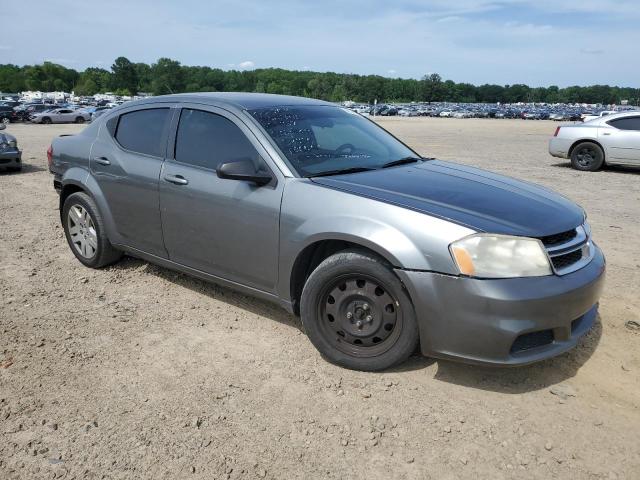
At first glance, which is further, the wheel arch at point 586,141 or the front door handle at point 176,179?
the wheel arch at point 586,141

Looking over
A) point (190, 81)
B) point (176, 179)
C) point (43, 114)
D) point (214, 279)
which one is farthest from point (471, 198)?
point (190, 81)

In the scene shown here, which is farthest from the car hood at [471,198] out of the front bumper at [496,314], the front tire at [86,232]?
the front tire at [86,232]

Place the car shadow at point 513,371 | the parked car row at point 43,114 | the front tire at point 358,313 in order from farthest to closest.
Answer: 1. the parked car row at point 43,114
2. the car shadow at point 513,371
3. the front tire at point 358,313

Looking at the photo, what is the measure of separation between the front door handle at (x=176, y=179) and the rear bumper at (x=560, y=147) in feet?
38.2

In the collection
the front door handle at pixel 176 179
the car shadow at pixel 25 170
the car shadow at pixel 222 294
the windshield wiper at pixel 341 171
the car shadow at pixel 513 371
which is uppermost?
the windshield wiper at pixel 341 171

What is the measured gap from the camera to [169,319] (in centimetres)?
419

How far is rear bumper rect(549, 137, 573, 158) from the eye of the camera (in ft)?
43.5

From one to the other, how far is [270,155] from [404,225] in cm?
112

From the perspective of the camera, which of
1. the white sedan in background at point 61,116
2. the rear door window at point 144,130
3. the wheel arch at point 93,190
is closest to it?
the rear door window at point 144,130

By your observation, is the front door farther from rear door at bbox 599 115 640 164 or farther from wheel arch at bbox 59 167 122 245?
rear door at bbox 599 115 640 164

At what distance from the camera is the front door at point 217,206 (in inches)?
143

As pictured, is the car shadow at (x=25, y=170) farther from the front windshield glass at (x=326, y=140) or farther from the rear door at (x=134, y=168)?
the front windshield glass at (x=326, y=140)

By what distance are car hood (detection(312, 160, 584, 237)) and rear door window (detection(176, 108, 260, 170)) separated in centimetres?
68

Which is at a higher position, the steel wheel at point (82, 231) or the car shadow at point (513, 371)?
the steel wheel at point (82, 231)
